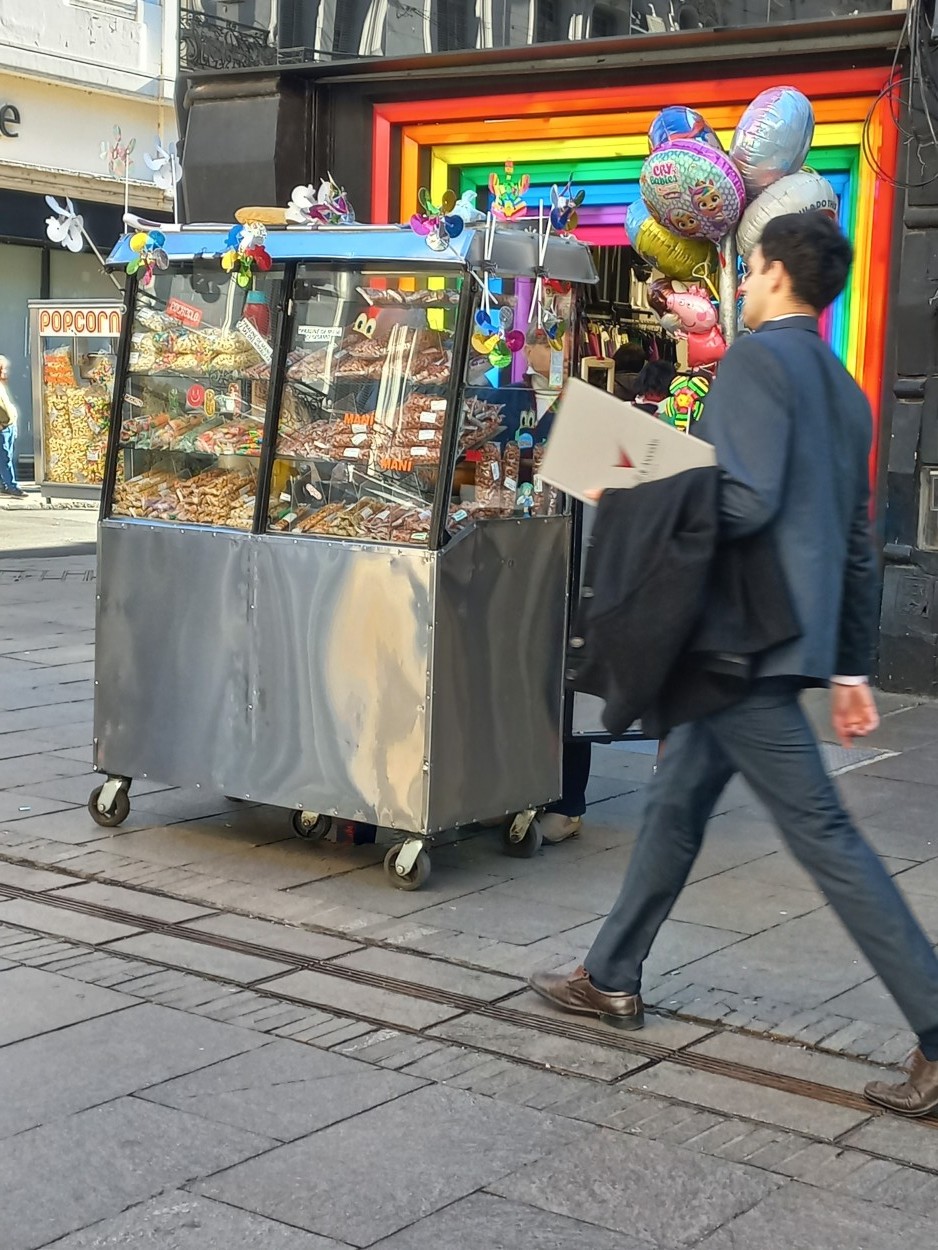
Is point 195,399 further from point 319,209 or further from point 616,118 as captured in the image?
point 616,118

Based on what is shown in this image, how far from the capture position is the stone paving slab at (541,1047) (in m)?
4.05

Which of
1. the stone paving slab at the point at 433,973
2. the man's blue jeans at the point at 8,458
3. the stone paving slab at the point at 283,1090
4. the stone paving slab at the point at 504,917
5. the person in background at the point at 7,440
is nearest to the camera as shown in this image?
the stone paving slab at the point at 283,1090

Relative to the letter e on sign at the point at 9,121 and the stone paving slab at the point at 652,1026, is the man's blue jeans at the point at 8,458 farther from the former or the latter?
the stone paving slab at the point at 652,1026

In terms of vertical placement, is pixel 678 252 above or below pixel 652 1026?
A: above

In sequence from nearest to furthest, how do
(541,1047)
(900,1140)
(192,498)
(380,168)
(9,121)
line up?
(900,1140) → (541,1047) → (192,498) → (380,168) → (9,121)

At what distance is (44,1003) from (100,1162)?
0.97 m

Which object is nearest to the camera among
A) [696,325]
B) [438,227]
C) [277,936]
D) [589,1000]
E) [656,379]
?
[589,1000]

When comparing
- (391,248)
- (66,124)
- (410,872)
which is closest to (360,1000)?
(410,872)

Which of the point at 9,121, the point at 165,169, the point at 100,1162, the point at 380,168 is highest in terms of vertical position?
the point at 9,121

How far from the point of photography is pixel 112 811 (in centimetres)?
606

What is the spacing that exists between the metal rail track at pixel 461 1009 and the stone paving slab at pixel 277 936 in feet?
0.10

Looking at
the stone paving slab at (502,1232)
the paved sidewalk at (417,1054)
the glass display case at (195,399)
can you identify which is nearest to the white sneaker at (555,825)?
the paved sidewalk at (417,1054)

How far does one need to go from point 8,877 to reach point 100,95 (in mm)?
18380

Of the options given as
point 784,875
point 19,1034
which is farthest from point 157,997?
point 784,875
